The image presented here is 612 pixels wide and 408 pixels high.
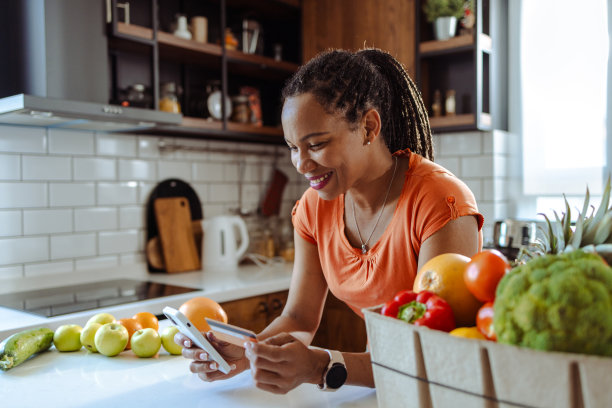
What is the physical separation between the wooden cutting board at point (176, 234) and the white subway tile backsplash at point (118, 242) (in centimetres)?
13

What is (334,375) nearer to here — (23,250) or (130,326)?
(130,326)

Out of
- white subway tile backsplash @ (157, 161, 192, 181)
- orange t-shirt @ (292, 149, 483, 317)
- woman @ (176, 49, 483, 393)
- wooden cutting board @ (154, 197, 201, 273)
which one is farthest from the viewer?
white subway tile backsplash @ (157, 161, 192, 181)

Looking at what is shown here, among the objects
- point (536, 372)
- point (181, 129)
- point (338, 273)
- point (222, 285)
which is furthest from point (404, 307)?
point (181, 129)

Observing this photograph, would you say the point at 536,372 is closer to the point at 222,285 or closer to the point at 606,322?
the point at 606,322

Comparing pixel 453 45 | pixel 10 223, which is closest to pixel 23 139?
pixel 10 223

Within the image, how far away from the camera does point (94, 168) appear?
2.57 meters

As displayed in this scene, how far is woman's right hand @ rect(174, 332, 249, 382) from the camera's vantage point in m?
1.09

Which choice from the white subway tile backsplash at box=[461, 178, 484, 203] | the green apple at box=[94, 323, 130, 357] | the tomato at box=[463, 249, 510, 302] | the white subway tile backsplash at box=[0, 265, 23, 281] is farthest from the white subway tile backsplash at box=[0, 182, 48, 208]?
the tomato at box=[463, 249, 510, 302]

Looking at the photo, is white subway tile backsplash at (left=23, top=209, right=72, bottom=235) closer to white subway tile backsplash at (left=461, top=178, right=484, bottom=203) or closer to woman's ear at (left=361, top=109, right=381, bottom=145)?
woman's ear at (left=361, top=109, right=381, bottom=145)

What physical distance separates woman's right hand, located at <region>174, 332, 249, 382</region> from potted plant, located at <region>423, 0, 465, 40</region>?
219 cm

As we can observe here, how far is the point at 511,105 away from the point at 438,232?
6.91ft

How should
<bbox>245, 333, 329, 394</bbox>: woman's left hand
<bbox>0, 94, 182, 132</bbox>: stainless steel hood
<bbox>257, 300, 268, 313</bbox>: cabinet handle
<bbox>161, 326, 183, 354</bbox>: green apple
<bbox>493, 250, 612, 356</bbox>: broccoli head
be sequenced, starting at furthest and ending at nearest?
<bbox>257, 300, 268, 313</bbox>: cabinet handle
<bbox>0, 94, 182, 132</bbox>: stainless steel hood
<bbox>161, 326, 183, 354</bbox>: green apple
<bbox>245, 333, 329, 394</bbox>: woman's left hand
<bbox>493, 250, 612, 356</bbox>: broccoli head

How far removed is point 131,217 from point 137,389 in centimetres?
178

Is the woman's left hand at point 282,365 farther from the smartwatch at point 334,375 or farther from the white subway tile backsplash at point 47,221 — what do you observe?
the white subway tile backsplash at point 47,221
